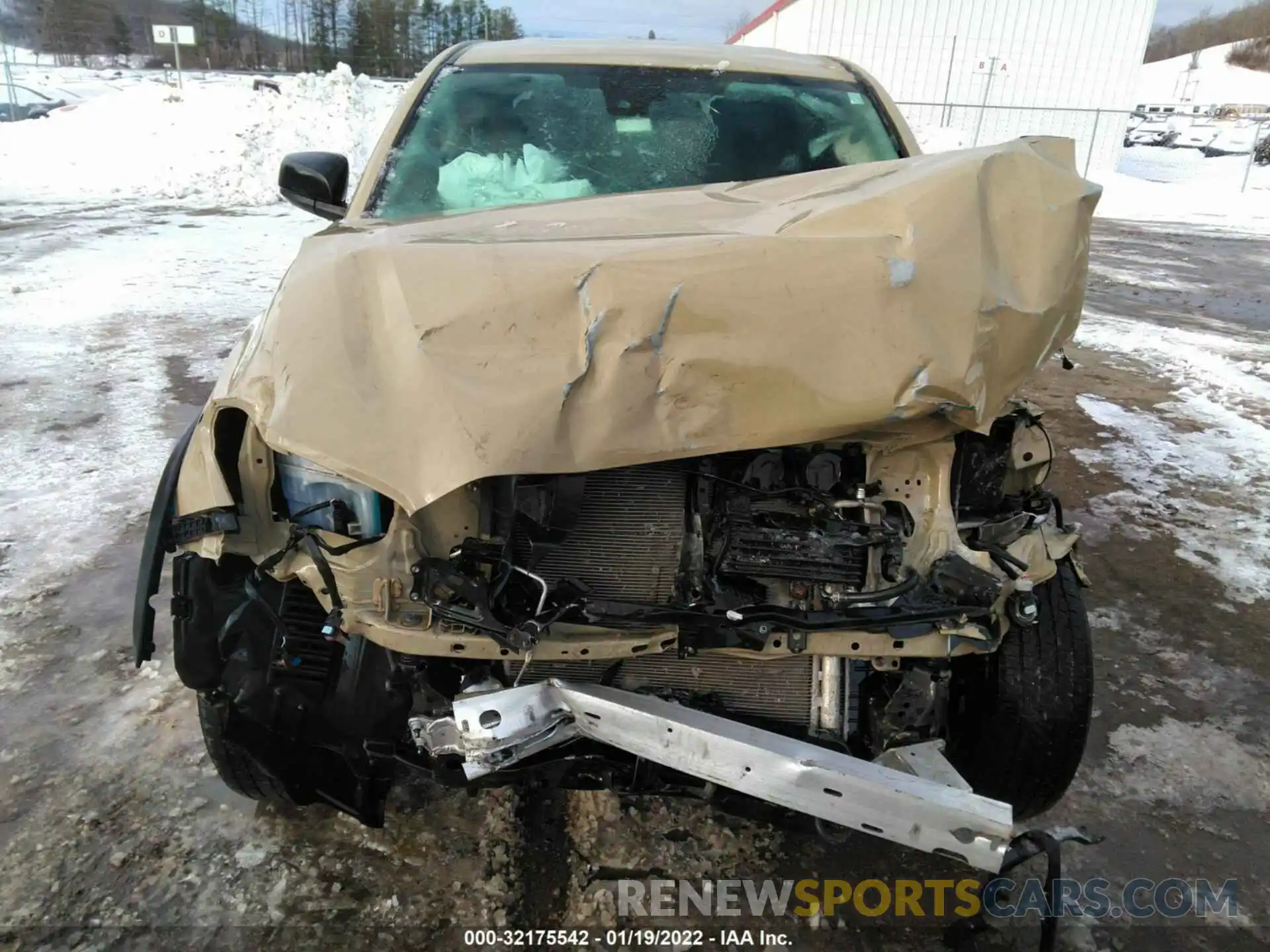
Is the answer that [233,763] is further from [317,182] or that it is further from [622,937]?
[317,182]

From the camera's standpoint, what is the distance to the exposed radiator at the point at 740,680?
198cm

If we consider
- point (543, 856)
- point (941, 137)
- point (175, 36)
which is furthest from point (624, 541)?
point (175, 36)

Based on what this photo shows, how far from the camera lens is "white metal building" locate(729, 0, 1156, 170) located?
22.0m

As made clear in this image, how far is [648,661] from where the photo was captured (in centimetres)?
198

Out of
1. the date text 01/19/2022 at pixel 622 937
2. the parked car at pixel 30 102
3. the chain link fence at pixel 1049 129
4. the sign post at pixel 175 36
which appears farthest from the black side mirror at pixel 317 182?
the parked car at pixel 30 102

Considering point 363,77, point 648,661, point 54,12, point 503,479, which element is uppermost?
point 54,12

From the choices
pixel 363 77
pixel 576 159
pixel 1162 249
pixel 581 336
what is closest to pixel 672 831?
pixel 581 336

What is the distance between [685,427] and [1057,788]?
140cm

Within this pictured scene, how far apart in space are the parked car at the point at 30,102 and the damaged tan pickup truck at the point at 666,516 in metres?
24.6

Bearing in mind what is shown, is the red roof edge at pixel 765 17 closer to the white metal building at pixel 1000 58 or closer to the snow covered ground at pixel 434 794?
the white metal building at pixel 1000 58

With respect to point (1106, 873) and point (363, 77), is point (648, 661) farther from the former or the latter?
point (363, 77)

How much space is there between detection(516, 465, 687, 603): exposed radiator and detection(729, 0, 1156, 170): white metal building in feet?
75.9

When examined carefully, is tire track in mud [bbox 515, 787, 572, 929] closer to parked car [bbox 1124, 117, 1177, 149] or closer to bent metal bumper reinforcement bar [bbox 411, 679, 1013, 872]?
bent metal bumper reinforcement bar [bbox 411, 679, 1013, 872]

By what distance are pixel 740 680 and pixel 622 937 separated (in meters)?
0.67
